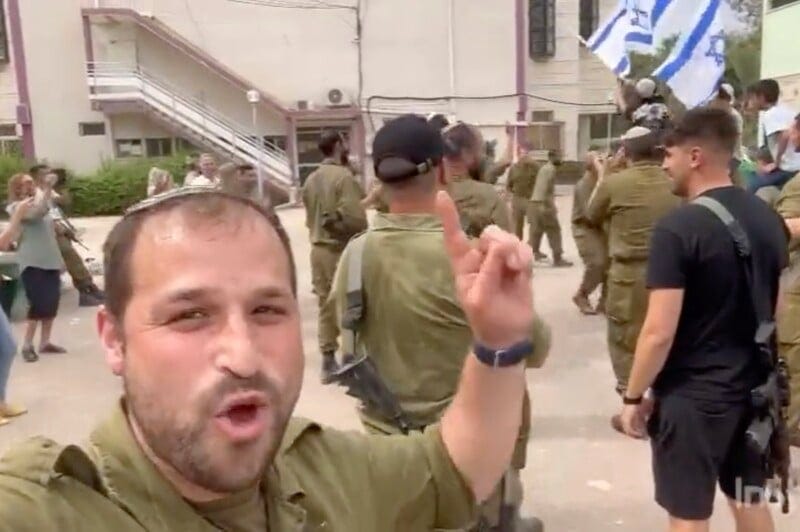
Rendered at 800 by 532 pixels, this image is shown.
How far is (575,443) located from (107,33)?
72.1 feet

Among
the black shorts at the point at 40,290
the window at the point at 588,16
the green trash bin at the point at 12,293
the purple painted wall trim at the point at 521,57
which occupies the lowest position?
the green trash bin at the point at 12,293

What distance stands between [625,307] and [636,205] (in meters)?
0.57

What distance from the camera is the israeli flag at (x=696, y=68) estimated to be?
650 cm

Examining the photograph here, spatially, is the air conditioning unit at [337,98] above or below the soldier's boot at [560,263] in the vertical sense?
above

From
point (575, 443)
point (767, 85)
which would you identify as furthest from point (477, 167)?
point (767, 85)

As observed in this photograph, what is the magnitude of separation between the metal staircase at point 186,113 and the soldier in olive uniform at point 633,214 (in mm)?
19182

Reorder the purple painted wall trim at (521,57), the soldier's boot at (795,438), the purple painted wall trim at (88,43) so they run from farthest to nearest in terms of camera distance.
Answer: the purple painted wall trim at (521,57)
the purple painted wall trim at (88,43)
the soldier's boot at (795,438)

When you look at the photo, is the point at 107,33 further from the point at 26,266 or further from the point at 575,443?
the point at 575,443

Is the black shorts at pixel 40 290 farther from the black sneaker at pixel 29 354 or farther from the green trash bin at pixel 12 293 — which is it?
the green trash bin at pixel 12 293

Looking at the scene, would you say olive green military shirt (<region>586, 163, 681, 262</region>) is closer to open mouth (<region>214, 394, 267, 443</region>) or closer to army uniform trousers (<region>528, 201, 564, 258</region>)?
open mouth (<region>214, 394, 267, 443</region>)

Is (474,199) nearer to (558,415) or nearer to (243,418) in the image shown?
(558,415)

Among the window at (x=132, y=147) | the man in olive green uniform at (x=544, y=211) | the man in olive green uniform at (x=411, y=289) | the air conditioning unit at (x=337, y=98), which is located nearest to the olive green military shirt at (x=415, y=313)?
the man in olive green uniform at (x=411, y=289)

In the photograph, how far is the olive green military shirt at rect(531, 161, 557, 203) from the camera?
35.2 feet

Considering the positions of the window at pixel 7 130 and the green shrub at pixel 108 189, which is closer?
the green shrub at pixel 108 189
